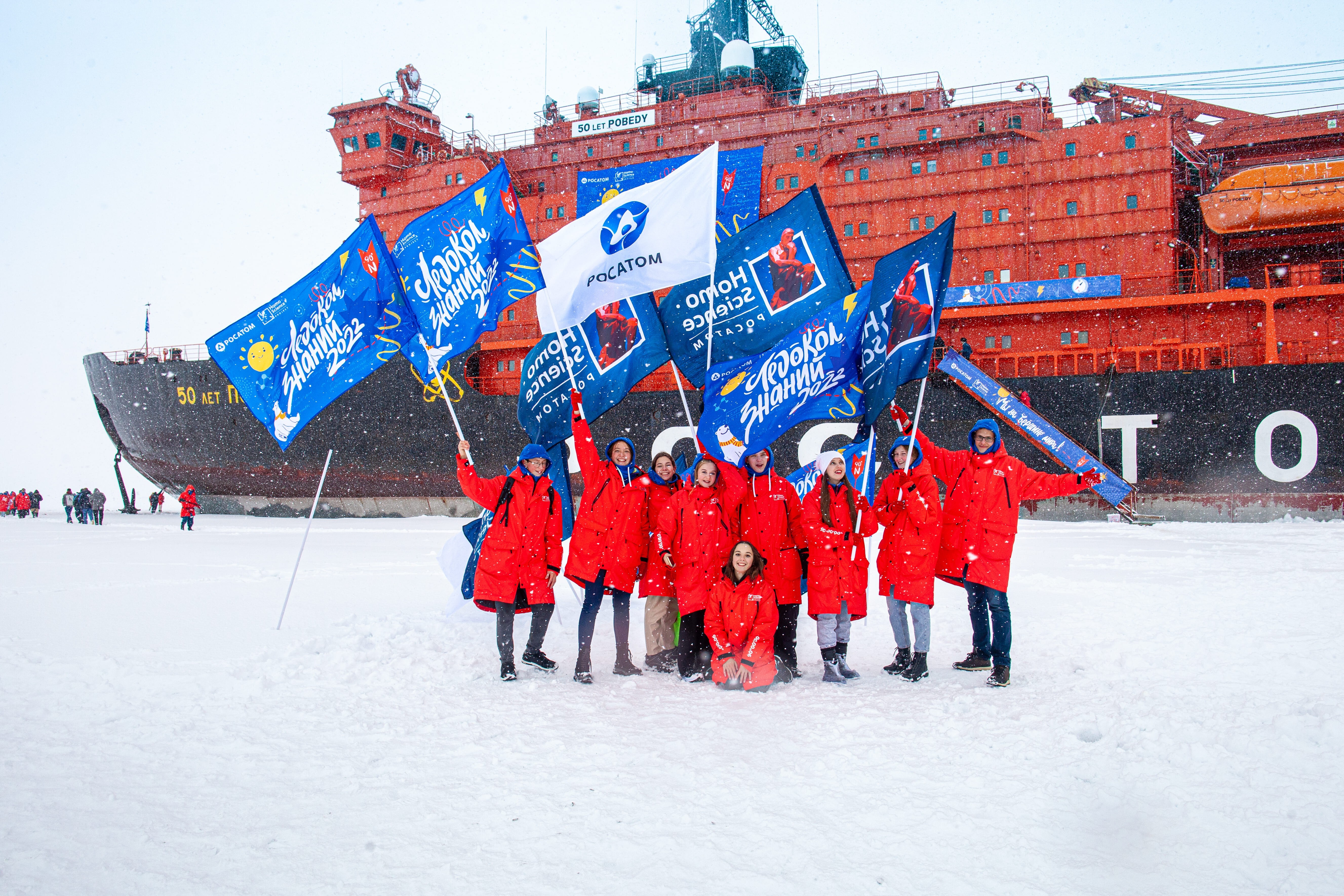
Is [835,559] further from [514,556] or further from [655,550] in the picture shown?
[514,556]

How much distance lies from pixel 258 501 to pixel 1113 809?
20918mm

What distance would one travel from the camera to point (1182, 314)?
13.2 meters

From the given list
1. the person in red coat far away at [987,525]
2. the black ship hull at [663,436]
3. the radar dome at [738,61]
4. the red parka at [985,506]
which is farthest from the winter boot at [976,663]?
the radar dome at [738,61]

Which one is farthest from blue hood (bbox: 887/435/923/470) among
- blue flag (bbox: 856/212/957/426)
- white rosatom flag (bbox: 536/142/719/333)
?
white rosatom flag (bbox: 536/142/719/333)

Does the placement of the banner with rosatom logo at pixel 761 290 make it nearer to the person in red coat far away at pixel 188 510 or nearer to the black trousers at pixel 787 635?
the black trousers at pixel 787 635

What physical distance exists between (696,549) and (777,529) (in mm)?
485

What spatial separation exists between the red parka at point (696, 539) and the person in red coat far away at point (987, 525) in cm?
116

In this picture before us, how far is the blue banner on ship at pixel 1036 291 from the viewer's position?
13.2 m

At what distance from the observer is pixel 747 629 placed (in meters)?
4.14

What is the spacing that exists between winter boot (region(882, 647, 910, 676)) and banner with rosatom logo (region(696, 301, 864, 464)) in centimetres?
148

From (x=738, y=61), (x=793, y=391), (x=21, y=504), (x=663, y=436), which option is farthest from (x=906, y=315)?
(x=21, y=504)

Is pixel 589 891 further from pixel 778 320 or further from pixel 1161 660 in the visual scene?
pixel 778 320

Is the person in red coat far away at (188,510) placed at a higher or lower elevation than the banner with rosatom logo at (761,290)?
lower

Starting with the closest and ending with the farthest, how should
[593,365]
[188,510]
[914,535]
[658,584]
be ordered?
[914,535]
[658,584]
[593,365]
[188,510]
